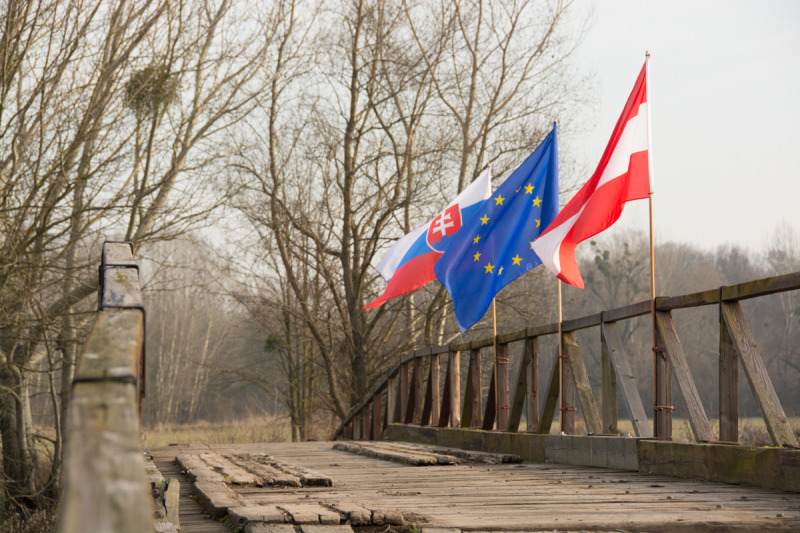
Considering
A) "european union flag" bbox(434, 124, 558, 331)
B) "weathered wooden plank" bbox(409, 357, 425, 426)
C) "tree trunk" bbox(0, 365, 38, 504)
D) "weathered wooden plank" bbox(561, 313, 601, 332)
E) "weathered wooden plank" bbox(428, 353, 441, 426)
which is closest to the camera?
"weathered wooden plank" bbox(561, 313, 601, 332)

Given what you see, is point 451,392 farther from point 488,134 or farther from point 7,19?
point 488,134

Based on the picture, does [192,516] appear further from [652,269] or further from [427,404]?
[427,404]

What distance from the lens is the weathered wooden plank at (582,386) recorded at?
652 centimetres

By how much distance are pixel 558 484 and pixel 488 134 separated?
57.5 feet

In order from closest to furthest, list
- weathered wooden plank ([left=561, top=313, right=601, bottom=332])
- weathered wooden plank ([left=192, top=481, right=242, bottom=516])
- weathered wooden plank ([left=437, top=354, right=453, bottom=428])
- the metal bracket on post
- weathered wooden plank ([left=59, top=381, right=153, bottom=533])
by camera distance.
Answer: weathered wooden plank ([left=59, top=381, right=153, bottom=533]) < the metal bracket on post < weathered wooden plank ([left=192, top=481, right=242, bottom=516]) < weathered wooden plank ([left=561, top=313, right=601, bottom=332]) < weathered wooden plank ([left=437, top=354, right=453, bottom=428])

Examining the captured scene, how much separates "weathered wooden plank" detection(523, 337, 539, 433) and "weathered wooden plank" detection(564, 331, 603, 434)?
65 centimetres

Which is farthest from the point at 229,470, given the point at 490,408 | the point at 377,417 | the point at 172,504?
the point at 377,417

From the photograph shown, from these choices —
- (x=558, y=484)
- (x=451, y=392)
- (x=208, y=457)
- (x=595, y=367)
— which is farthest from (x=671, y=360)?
(x=595, y=367)

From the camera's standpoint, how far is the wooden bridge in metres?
1.71

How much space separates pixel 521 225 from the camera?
7941 millimetres

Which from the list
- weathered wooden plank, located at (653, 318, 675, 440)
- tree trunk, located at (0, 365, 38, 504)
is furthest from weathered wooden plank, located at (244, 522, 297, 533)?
tree trunk, located at (0, 365, 38, 504)

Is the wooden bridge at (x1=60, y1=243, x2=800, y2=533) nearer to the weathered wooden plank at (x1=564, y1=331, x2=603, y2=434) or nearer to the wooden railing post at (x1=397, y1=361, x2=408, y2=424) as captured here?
the weathered wooden plank at (x1=564, y1=331, x2=603, y2=434)

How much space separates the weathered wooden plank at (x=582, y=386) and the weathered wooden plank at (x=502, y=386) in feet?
4.69

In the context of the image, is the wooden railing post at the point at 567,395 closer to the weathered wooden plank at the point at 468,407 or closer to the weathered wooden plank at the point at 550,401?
the weathered wooden plank at the point at 550,401
